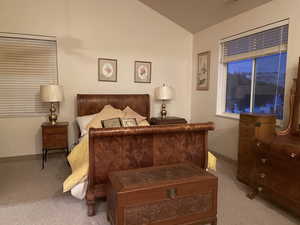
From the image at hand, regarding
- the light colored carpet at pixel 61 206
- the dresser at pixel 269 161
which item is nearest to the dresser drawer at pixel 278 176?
the dresser at pixel 269 161

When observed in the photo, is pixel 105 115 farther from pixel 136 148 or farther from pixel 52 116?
pixel 136 148

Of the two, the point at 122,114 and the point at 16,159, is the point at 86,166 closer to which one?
the point at 122,114

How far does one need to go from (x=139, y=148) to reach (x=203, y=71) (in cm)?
305

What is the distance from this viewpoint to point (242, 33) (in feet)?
11.8

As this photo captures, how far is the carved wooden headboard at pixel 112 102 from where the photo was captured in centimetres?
406

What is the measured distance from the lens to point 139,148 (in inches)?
86.2

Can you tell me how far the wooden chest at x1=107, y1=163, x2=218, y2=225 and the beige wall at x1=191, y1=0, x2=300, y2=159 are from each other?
6.65 feet

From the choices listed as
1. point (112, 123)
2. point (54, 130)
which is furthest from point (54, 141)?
point (112, 123)

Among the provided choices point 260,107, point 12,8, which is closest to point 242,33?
point 260,107

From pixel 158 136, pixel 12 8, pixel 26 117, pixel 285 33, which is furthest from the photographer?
pixel 26 117

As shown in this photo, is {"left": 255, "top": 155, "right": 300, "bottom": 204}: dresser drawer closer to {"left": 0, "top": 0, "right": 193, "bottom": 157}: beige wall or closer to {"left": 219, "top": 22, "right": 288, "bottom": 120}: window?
{"left": 219, "top": 22, "right": 288, "bottom": 120}: window

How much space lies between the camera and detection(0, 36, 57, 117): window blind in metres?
3.80

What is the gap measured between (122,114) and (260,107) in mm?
2366

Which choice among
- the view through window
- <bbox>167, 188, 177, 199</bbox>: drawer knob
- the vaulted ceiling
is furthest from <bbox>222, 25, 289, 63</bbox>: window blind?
<bbox>167, 188, 177, 199</bbox>: drawer knob
